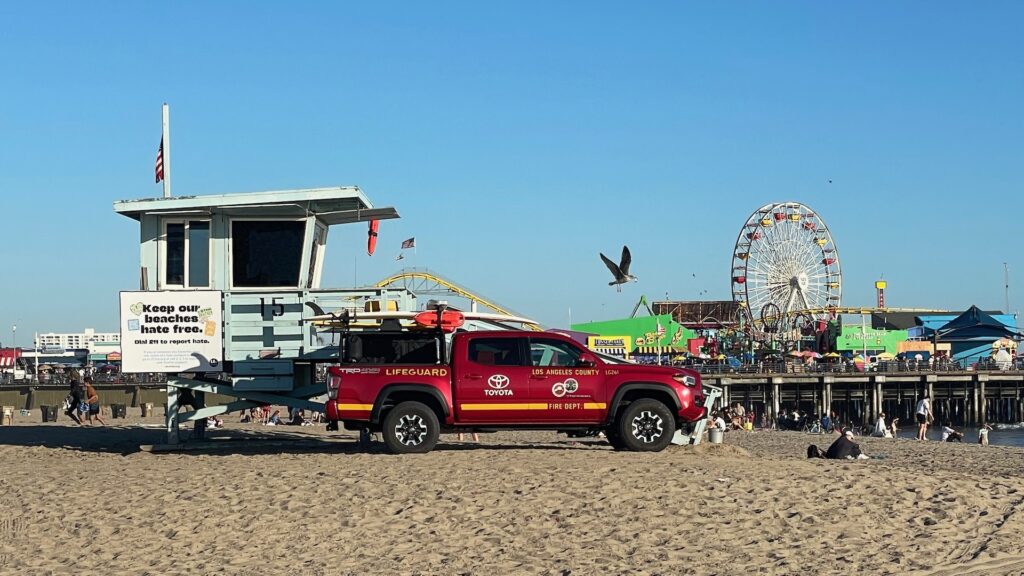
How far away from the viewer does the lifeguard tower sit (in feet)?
54.1

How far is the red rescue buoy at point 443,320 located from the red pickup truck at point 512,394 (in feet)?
0.94

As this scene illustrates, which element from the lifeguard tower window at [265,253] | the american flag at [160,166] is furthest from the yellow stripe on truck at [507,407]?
the american flag at [160,166]

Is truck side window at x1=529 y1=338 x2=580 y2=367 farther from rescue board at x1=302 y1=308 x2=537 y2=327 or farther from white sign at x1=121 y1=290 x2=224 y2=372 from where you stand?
white sign at x1=121 y1=290 x2=224 y2=372

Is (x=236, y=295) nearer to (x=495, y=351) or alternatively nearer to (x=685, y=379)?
(x=495, y=351)

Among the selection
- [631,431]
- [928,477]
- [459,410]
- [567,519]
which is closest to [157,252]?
[459,410]

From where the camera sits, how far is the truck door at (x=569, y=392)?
14258 millimetres

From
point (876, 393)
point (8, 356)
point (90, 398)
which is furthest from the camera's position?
point (8, 356)

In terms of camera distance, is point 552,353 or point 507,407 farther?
point 552,353

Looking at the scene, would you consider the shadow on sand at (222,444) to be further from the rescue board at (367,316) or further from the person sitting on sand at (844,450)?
the person sitting on sand at (844,450)

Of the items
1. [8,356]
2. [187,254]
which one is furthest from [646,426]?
[8,356]

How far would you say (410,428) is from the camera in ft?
47.2

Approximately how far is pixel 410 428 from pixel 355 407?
30.8 inches

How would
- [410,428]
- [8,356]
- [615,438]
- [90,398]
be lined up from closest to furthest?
[410,428], [615,438], [90,398], [8,356]

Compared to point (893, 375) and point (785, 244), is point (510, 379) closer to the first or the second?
point (893, 375)
